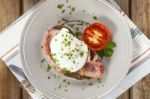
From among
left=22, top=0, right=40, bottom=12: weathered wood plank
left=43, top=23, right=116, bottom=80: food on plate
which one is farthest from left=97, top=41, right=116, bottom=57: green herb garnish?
left=22, top=0, right=40, bottom=12: weathered wood plank

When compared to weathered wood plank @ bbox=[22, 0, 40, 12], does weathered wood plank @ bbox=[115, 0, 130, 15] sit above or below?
below

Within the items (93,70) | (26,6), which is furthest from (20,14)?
(93,70)

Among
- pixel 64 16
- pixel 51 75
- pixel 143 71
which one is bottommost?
pixel 143 71

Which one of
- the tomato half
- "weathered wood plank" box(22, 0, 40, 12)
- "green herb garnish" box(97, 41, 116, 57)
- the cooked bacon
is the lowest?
the cooked bacon

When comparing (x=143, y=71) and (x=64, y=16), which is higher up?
(x=64, y=16)

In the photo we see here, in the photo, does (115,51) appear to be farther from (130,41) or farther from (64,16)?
(64,16)

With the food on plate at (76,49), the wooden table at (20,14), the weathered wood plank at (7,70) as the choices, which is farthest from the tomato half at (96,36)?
the weathered wood plank at (7,70)

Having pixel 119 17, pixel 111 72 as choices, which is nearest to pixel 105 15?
pixel 119 17

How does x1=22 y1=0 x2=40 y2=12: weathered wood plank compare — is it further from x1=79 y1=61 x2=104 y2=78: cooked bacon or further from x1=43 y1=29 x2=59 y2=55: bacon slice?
x1=79 y1=61 x2=104 y2=78: cooked bacon
